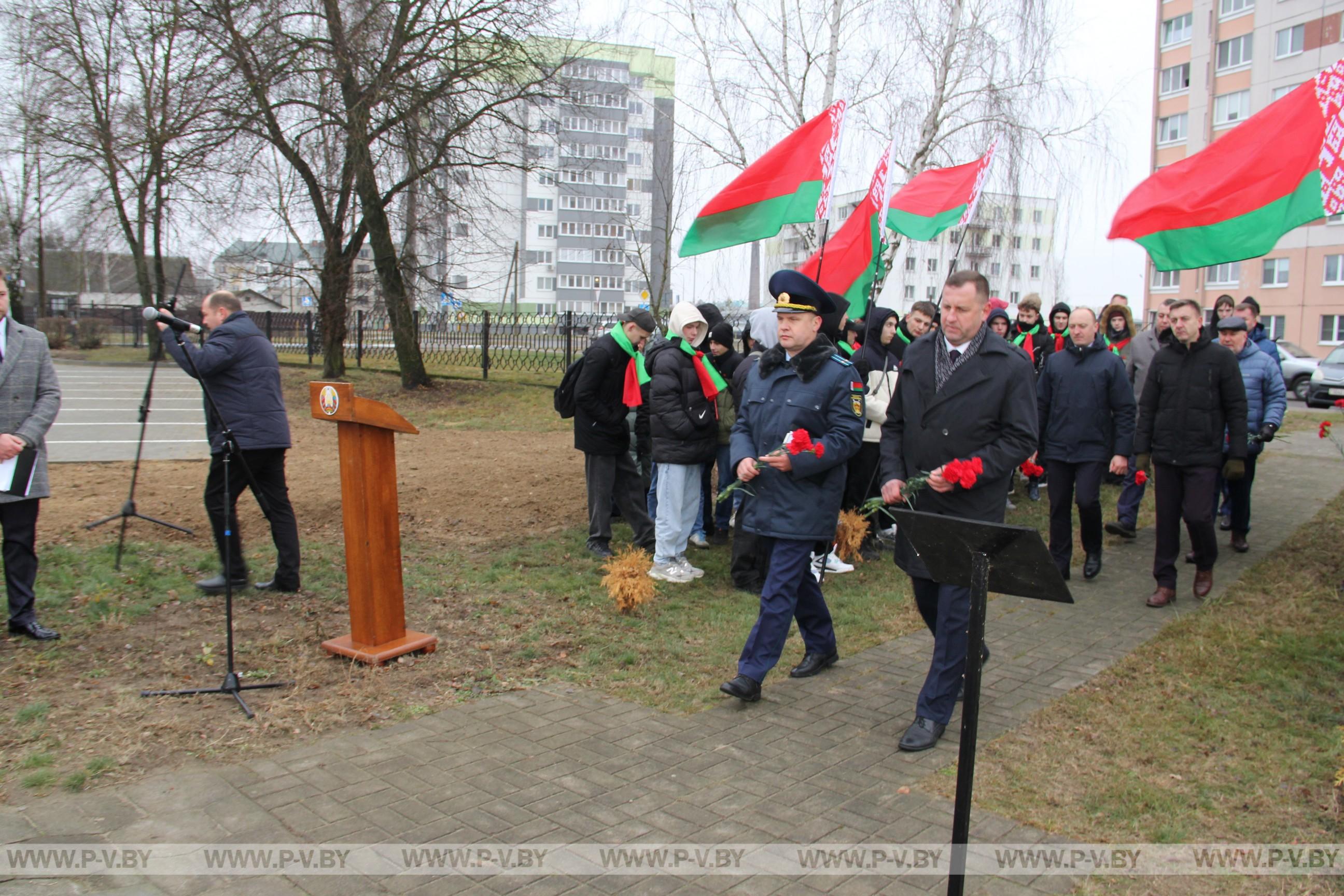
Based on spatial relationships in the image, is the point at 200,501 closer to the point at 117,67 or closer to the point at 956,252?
the point at 956,252

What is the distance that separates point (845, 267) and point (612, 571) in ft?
13.3

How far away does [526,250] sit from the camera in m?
84.1

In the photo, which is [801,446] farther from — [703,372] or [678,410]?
[703,372]

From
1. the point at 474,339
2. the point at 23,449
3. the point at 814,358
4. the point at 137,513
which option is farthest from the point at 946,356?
the point at 474,339

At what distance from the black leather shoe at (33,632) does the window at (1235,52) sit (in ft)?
199

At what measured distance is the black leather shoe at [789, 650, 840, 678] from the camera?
540cm

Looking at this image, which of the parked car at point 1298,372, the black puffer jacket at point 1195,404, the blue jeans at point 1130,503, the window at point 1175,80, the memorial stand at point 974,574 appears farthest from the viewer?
the window at point 1175,80

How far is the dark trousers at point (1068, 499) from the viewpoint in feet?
24.4

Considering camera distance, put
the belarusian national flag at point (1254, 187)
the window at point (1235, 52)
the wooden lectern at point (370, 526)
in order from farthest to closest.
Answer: the window at point (1235, 52), the belarusian national flag at point (1254, 187), the wooden lectern at point (370, 526)

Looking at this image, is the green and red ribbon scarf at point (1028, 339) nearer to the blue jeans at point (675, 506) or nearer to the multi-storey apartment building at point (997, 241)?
the multi-storey apartment building at point (997, 241)

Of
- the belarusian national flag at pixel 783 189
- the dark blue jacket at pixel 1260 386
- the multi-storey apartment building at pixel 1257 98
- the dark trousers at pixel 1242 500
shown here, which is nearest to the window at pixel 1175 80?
the multi-storey apartment building at pixel 1257 98

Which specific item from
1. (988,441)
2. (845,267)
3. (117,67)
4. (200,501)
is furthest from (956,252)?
Answer: (117,67)

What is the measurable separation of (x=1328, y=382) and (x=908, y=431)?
1016 inches

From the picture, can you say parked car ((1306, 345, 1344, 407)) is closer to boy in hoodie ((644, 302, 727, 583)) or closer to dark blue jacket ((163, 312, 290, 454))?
boy in hoodie ((644, 302, 727, 583))
